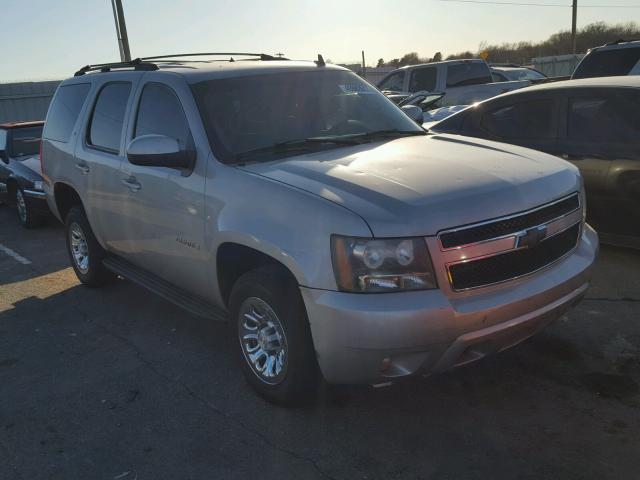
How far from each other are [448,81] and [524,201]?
12299mm

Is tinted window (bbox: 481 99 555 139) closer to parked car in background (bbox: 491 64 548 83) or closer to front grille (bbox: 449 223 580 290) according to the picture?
front grille (bbox: 449 223 580 290)

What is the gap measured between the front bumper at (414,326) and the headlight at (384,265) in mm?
48

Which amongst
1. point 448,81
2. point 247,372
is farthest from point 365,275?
point 448,81

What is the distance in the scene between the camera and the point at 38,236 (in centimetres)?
912

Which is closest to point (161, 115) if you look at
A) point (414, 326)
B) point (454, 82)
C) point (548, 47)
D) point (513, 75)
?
point (414, 326)

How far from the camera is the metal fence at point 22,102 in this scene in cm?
2428

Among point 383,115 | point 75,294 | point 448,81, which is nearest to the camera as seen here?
point 383,115

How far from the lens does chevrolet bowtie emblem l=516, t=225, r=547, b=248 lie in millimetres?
3076

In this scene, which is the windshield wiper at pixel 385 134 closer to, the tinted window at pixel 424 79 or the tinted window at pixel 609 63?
the tinted window at pixel 609 63

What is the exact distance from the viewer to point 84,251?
6.05 meters

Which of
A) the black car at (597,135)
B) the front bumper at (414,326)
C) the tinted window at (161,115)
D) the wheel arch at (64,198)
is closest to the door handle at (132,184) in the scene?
the tinted window at (161,115)

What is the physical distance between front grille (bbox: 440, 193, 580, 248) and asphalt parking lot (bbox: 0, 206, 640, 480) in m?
1.02

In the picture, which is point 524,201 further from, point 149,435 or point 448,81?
point 448,81

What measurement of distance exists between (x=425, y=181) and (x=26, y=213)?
7954 millimetres
